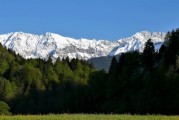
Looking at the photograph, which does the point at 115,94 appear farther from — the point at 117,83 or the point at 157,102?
the point at 157,102

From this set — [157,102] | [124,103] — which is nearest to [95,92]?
[124,103]

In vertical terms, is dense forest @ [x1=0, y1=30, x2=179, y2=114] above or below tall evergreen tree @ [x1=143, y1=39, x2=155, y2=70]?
below

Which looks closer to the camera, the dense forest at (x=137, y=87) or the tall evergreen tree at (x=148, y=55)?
the dense forest at (x=137, y=87)

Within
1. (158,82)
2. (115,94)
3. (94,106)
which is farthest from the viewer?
(94,106)

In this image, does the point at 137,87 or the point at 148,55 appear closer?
the point at 137,87

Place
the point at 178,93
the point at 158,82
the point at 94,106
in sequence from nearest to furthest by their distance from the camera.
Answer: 1. the point at 178,93
2. the point at 158,82
3. the point at 94,106

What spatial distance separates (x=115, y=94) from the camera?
129m

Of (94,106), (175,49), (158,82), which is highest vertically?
(175,49)

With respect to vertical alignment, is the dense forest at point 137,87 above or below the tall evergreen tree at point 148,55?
below

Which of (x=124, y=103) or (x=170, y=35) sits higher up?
(x=170, y=35)

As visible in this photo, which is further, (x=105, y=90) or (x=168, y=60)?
(x=105, y=90)

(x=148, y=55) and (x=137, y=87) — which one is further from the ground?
(x=148, y=55)

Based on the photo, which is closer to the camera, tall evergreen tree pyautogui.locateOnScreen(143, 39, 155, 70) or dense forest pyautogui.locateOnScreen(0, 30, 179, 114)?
dense forest pyautogui.locateOnScreen(0, 30, 179, 114)

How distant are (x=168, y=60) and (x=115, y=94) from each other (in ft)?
58.2
